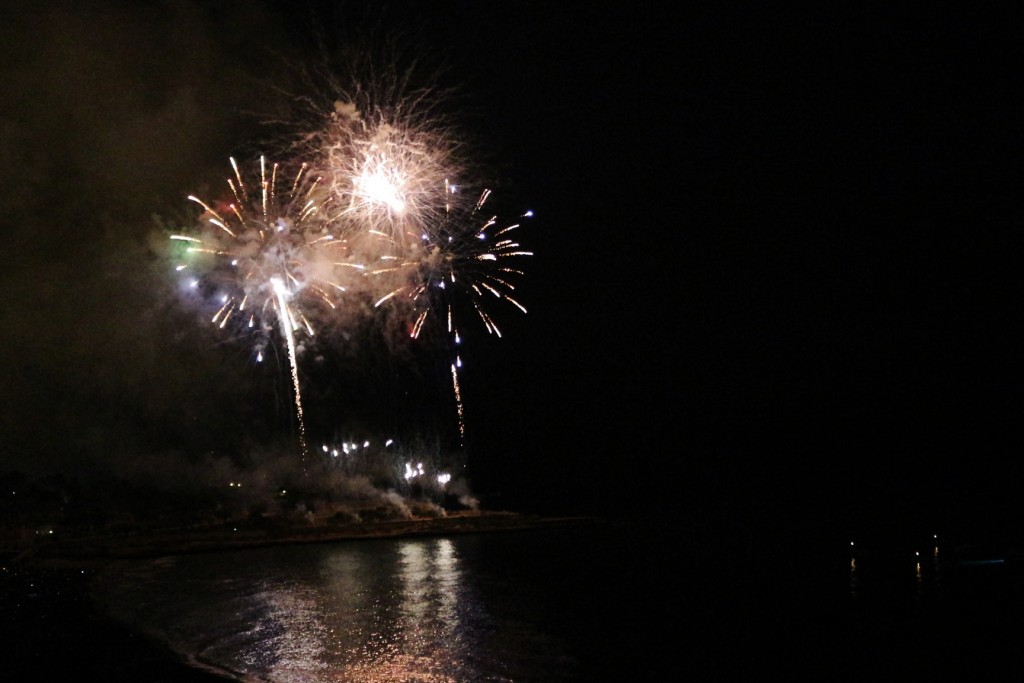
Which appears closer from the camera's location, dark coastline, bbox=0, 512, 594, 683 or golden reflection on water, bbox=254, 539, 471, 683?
dark coastline, bbox=0, 512, 594, 683

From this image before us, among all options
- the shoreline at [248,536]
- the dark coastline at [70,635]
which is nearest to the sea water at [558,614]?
the dark coastline at [70,635]

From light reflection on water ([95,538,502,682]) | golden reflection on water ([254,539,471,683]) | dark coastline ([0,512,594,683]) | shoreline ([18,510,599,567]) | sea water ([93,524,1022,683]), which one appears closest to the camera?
dark coastline ([0,512,594,683])

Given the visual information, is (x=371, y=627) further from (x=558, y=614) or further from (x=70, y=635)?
(x=70, y=635)

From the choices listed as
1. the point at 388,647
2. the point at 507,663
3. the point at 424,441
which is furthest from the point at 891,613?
the point at 424,441

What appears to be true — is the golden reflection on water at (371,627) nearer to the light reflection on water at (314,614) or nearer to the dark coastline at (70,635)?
the light reflection on water at (314,614)

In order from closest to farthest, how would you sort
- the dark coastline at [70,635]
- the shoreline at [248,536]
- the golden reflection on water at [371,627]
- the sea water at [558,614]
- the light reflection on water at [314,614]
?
the dark coastline at [70,635], the golden reflection on water at [371,627], the light reflection on water at [314,614], the sea water at [558,614], the shoreline at [248,536]

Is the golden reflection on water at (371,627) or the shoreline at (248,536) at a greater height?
the golden reflection on water at (371,627)

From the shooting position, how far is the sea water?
14.9 m

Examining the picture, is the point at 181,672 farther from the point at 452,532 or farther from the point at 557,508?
the point at 557,508

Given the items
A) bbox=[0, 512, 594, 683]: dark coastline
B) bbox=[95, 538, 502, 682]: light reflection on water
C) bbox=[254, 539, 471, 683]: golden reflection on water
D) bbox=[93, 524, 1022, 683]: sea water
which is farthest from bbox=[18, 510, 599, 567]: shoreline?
bbox=[254, 539, 471, 683]: golden reflection on water

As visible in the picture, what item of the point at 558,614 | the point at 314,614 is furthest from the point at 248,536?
the point at 558,614

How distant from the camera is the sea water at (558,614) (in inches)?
586

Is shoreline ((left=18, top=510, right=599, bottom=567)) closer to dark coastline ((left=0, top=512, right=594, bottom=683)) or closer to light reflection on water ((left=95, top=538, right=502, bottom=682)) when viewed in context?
dark coastline ((left=0, top=512, right=594, bottom=683))

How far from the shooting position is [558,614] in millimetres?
20125
